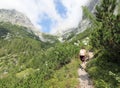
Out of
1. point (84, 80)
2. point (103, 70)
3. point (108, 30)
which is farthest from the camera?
point (103, 70)

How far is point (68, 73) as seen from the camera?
4909 centimetres

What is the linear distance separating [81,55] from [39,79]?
14.0 meters

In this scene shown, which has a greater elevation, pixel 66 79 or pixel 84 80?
pixel 66 79

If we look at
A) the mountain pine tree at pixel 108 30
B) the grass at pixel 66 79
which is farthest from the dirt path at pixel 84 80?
the mountain pine tree at pixel 108 30

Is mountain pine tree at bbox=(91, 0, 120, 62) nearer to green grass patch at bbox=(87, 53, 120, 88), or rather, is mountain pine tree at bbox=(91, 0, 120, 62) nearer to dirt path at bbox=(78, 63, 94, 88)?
green grass patch at bbox=(87, 53, 120, 88)

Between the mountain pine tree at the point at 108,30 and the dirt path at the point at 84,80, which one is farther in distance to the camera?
the dirt path at the point at 84,80

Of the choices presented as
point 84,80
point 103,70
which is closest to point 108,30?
point 103,70

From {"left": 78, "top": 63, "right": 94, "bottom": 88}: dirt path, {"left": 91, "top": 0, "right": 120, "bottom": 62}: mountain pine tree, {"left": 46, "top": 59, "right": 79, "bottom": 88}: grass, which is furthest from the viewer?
{"left": 46, "top": 59, "right": 79, "bottom": 88}: grass

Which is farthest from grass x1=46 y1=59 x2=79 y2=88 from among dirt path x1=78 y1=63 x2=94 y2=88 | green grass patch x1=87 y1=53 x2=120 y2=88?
green grass patch x1=87 y1=53 x2=120 y2=88

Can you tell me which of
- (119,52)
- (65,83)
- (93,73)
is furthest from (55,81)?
(119,52)

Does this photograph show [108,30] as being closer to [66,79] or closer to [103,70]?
[103,70]

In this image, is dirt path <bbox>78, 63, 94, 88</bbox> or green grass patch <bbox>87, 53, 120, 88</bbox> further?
dirt path <bbox>78, 63, 94, 88</bbox>

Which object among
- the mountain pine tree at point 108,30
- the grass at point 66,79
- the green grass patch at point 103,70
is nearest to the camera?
the mountain pine tree at point 108,30

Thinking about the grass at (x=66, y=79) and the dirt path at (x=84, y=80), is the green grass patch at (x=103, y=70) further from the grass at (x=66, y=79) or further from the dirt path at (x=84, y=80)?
the grass at (x=66, y=79)
